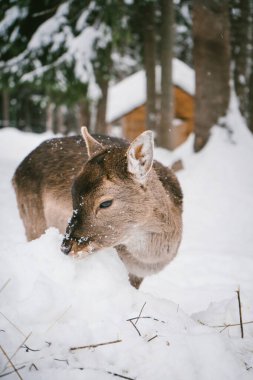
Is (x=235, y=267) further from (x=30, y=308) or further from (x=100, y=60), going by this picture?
(x=100, y=60)

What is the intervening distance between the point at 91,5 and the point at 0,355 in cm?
873

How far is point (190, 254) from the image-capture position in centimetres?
554

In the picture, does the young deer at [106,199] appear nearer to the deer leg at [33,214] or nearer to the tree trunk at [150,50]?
the deer leg at [33,214]

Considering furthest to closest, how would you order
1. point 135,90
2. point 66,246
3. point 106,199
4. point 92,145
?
1. point 135,90
2. point 92,145
3. point 106,199
4. point 66,246

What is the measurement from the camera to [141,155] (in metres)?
3.03

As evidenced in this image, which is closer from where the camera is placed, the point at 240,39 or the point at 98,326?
the point at 98,326

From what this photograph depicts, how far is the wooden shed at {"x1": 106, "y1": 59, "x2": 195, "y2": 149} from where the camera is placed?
19.8m

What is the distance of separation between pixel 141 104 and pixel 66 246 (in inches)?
723

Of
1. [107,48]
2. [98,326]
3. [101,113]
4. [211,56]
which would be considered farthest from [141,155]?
[101,113]

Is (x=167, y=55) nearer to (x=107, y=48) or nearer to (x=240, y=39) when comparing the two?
(x=107, y=48)

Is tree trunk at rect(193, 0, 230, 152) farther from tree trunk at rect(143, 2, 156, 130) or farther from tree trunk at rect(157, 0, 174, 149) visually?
tree trunk at rect(143, 2, 156, 130)

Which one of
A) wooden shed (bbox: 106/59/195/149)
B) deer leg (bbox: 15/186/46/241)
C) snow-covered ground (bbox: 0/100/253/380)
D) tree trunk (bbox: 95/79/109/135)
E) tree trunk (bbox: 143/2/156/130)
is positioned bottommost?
wooden shed (bbox: 106/59/195/149)

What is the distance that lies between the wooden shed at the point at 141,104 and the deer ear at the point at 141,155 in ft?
55.7

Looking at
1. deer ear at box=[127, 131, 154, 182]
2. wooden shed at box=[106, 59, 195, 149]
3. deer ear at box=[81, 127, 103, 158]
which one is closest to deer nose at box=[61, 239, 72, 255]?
deer ear at box=[127, 131, 154, 182]
